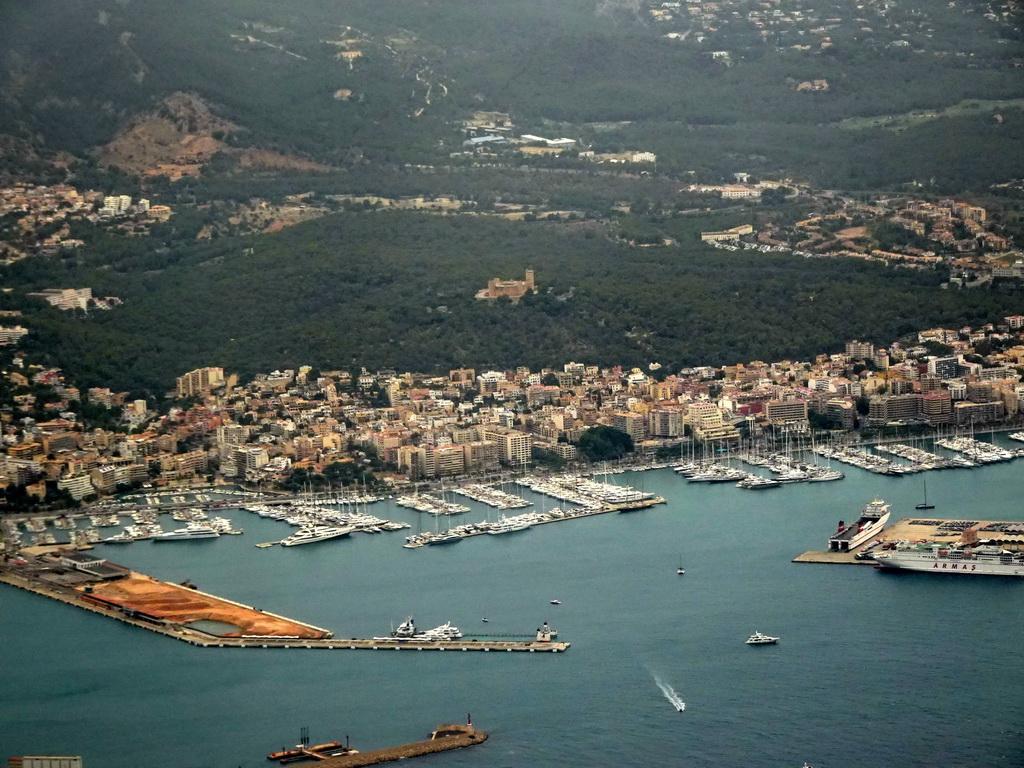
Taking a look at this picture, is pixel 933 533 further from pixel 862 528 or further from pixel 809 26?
pixel 809 26

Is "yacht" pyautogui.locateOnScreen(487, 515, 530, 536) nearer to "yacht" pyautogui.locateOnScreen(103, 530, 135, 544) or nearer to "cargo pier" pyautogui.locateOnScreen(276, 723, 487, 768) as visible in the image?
"yacht" pyautogui.locateOnScreen(103, 530, 135, 544)

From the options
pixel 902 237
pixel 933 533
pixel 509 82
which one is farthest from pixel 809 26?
pixel 933 533

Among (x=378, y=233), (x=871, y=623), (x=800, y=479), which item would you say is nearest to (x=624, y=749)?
(x=871, y=623)

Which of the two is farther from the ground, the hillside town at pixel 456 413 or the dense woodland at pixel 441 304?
the dense woodland at pixel 441 304

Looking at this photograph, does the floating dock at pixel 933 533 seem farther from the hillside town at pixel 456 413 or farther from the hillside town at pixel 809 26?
the hillside town at pixel 809 26

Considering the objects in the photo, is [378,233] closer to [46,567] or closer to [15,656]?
[46,567]

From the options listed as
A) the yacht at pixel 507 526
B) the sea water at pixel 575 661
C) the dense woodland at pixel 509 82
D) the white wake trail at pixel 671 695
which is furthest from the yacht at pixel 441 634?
the dense woodland at pixel 509 82
